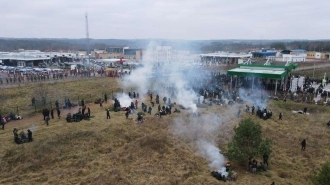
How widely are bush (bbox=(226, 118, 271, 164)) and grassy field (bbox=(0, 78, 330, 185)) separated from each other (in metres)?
1.17

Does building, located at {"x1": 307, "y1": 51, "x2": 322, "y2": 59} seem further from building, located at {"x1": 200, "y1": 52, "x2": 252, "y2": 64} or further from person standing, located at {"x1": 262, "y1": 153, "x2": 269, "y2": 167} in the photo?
person standing, located at {"x1": 262, "y1": 153, "x2": 269, "y2": 167}

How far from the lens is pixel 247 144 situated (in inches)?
698

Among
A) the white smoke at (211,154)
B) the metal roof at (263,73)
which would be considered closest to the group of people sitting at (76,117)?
the white smoke at (211,154)

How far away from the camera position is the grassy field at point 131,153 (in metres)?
16.2

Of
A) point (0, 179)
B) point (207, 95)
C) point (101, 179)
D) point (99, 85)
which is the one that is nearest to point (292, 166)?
point (101, 179)

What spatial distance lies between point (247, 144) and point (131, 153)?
312 inches

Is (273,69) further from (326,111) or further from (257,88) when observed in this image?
(326,111)

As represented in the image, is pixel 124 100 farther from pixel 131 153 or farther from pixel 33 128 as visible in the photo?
pixel 131 153

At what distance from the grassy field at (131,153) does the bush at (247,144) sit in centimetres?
117

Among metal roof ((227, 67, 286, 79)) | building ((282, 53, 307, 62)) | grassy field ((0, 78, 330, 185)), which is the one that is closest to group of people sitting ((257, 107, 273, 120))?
grassy field ((0, 78, 330, 185))

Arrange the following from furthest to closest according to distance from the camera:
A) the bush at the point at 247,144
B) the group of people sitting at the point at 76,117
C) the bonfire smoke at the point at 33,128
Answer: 1. the group of people sitting at the point at 76,117
2. the bonfire smoke at the point at 33,128
3. the bush at the point at 247,144

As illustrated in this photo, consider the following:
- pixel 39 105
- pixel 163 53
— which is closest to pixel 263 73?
pixel 39 105

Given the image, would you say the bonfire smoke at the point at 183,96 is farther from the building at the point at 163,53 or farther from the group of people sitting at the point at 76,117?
the group of people sitting at the point at 76,117

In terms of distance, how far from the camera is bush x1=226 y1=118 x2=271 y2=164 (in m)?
17.3
